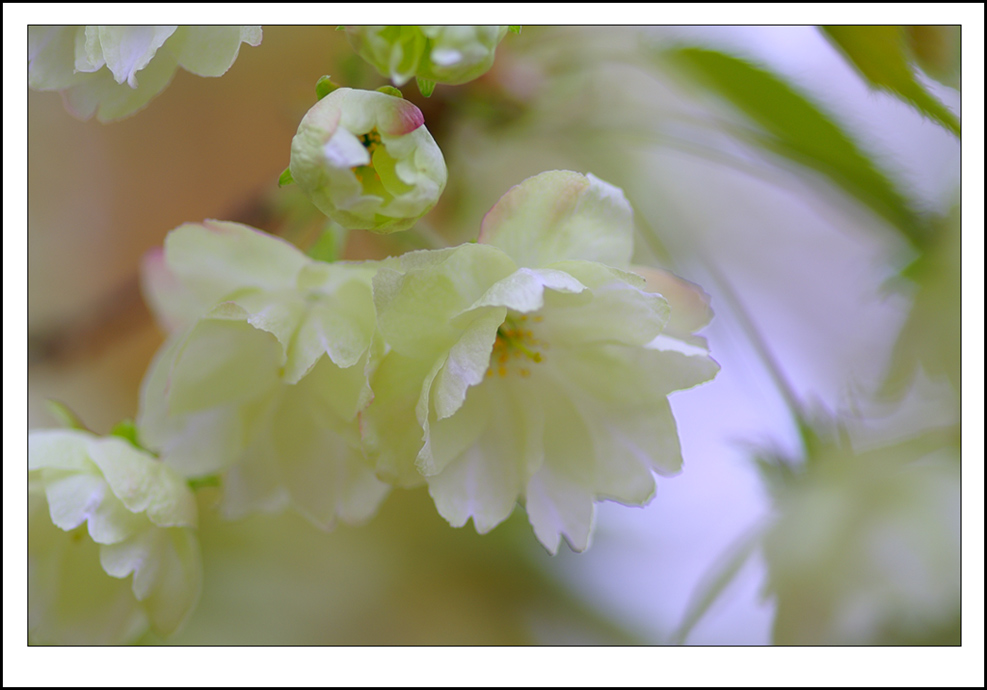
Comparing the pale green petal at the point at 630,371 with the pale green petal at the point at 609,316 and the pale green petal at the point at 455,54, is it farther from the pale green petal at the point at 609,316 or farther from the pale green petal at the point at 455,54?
the pale green petal at the point at 455,54

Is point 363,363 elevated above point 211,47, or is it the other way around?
point 211,47

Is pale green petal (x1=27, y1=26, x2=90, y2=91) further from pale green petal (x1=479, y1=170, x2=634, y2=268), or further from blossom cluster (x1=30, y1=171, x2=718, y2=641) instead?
pale green petal (x1=479, y1=170, x2=634, y2=268)

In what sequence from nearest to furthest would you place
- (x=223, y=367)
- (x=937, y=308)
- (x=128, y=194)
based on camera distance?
(x=223, y=367) < (x=937, y=308) < (x=128, y=194)

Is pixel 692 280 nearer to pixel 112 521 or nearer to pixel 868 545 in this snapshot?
pixel 868 545

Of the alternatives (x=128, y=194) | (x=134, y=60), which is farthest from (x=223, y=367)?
(x=128, y=194)

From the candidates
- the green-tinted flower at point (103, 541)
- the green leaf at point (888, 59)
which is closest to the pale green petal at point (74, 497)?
the green-tinted flower at point (103, 541)

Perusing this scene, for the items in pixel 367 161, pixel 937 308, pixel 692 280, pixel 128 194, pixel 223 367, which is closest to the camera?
pixel 367 161

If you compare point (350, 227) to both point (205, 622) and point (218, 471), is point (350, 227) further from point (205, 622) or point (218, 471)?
point (205, 622)

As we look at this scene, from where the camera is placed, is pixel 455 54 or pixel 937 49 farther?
pixel 937 49

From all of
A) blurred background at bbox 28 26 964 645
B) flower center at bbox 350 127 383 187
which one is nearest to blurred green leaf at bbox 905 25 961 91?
blurred background at bbox 28 26 964 645
